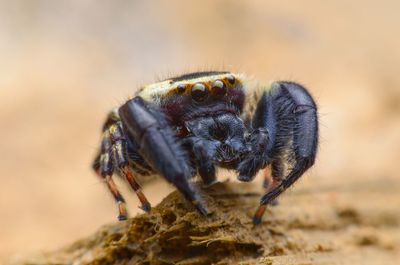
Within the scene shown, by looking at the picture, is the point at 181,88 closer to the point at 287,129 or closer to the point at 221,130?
the point at 221,130

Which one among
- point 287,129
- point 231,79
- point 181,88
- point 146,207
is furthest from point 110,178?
point 287,129

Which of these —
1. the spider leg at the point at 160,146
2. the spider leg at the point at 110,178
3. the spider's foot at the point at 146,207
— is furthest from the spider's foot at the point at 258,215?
the spider leg at the point at 110,178

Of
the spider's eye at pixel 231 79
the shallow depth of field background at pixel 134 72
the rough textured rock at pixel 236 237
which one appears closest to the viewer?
the rough textured rock at pixel 236 237

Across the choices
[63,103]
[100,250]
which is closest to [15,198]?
[63,103]

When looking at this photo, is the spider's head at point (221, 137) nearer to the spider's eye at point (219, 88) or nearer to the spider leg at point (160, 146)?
the spider's eye at point (219, 88)

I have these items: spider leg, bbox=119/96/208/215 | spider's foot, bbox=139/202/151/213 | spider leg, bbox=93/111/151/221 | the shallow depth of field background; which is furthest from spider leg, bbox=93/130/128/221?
the shallow depth of field background

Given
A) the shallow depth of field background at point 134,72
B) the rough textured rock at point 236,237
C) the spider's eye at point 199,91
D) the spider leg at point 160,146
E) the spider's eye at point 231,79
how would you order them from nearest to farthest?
the spider leg at point 160,146
the rough textured rock at point 236,237
the spider's eye at point 199,91
the spider's eye at point 231,79
the shallow depth of field background at point 134,72
